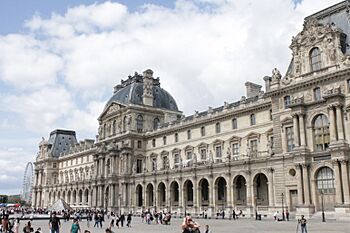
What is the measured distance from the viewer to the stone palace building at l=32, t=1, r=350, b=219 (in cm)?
4616

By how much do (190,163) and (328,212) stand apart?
29.7 meters

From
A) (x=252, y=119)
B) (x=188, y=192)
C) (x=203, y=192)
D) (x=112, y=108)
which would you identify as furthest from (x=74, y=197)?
(x=252, y=119)

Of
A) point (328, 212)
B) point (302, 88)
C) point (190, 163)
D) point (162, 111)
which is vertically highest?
point (162, 111)

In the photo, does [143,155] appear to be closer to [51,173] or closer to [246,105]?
[246,105]

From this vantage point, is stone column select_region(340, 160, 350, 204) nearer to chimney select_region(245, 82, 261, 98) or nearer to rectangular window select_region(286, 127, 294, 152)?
rectangular window select_region(286, 127, 294, 152)

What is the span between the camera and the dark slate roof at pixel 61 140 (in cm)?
12975

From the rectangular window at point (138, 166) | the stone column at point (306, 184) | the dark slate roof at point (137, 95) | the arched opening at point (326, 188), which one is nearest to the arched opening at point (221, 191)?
the stone column at point (306, 184)

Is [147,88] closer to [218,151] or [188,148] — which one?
[188,148]

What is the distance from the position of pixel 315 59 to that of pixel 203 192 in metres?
29.1

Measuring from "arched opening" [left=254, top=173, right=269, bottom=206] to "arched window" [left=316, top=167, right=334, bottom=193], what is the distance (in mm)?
10621

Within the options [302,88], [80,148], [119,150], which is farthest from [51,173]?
[302,88]

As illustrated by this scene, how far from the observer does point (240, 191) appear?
61594 mm

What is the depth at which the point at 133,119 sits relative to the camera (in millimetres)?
83250

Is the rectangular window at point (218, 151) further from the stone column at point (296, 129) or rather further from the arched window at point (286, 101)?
the stone column at point (296, 129)
